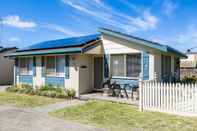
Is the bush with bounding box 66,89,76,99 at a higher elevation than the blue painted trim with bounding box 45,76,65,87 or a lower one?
lower

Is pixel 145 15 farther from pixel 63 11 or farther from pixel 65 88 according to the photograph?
pixel 65 88

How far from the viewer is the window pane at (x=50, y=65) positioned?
15.0 meters

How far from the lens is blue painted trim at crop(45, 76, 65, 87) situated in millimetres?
14213

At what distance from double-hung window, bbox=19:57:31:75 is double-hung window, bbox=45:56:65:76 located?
8.16ft

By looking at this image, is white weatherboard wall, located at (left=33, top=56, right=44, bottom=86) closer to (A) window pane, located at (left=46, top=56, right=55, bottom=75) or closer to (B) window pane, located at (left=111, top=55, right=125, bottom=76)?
(A) window pane, located at (left=46, top=56, right=55, bottom=75)

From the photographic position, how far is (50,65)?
15.2 meters

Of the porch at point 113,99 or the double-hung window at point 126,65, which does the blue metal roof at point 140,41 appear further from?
the porch at point 113,99

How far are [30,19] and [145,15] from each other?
1195cm

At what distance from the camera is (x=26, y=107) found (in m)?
10.4

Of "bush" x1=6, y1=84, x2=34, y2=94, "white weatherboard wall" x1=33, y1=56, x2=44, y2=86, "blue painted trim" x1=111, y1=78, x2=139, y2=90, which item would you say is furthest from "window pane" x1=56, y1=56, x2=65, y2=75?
"blue painted trim" x1=111, y1=78, x2=139, y2=90

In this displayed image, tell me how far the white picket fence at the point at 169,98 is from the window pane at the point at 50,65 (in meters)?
7.79

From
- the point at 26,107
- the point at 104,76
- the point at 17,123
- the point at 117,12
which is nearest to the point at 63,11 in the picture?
the point at 117,12

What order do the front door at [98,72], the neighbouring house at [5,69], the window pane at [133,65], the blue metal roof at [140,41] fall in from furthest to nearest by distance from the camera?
the neighbouring house at [5,69] < the front door at [98,72] < the window pane at [133,65] < the blue metal roof at [140,41]

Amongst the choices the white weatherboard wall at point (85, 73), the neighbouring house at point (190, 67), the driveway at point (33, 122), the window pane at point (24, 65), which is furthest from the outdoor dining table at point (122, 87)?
the neighbouring house at point (190, 67)
